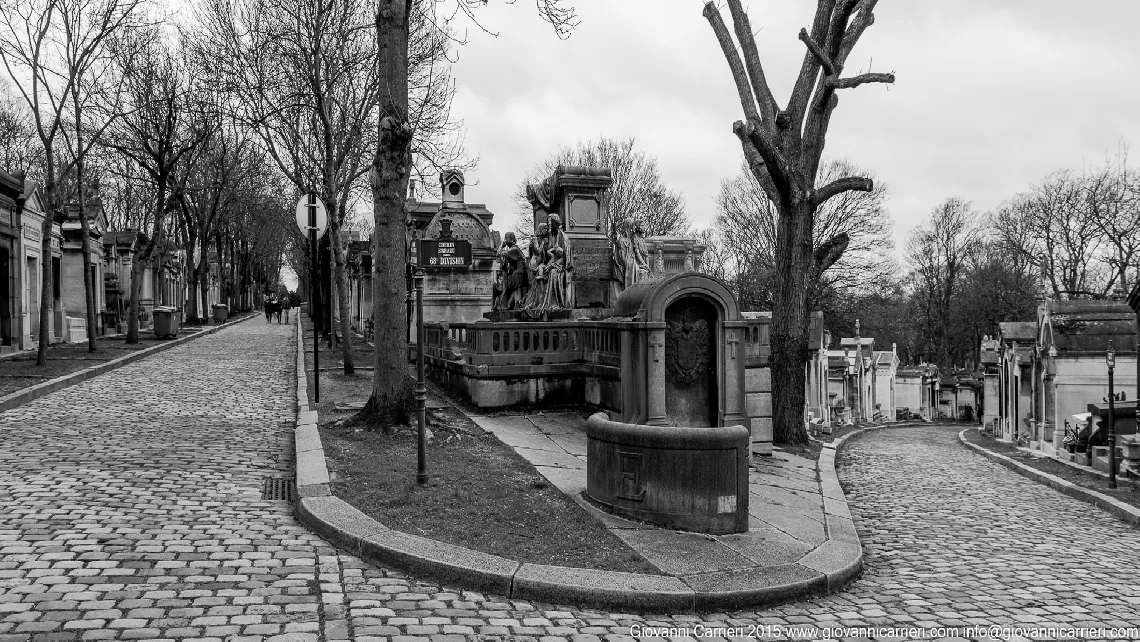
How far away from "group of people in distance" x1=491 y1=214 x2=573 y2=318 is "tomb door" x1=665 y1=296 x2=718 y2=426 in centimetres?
464

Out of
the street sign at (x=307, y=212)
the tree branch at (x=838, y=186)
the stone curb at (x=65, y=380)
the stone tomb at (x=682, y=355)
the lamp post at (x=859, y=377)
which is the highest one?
the tree branch at (x=838, y=186)

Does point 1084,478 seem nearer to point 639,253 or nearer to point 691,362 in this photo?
point 639,253

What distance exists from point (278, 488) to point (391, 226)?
3.70 meters

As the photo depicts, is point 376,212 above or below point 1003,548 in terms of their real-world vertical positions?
above

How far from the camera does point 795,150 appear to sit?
15.6 meters

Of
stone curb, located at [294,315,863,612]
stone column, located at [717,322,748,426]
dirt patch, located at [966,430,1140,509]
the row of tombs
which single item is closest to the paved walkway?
stone curb, located at [294,315,863,612]

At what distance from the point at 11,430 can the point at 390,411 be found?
4.93 meters

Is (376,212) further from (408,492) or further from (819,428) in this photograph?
(819,428)

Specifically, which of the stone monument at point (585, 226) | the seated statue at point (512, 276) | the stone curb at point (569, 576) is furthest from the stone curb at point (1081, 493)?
the seated statue at point (512, 276)

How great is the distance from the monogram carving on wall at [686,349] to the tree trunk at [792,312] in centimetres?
439

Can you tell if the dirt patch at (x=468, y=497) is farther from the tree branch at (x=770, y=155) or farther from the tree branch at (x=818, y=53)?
the tree branch at (x=818, y=53)

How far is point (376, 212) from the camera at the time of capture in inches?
414

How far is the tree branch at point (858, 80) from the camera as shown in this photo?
46.4 feet

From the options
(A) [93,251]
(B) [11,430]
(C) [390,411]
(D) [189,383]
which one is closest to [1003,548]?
(C) [390,411]
